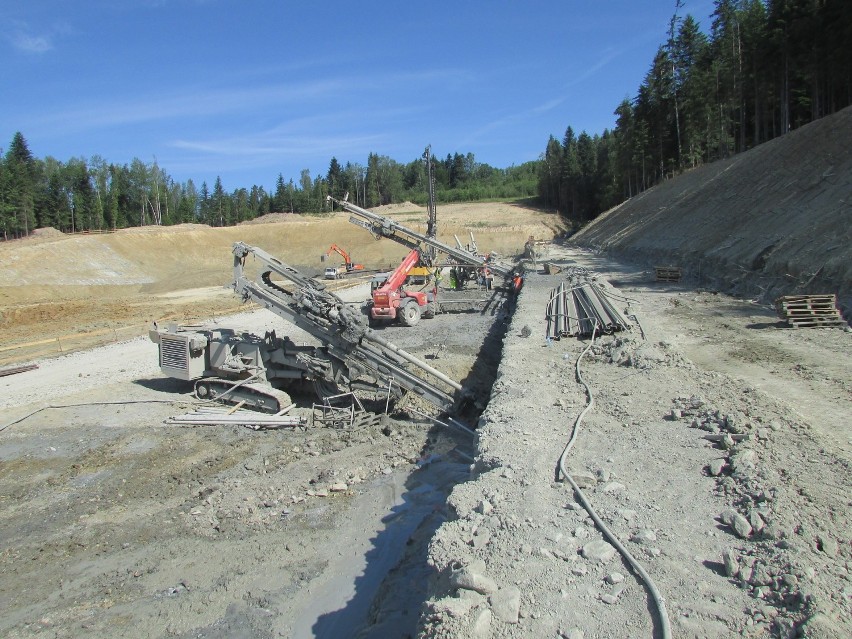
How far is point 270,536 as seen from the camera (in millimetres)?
7062

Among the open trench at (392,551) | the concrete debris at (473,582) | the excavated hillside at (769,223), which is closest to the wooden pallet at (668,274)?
the excavated hillside at (769,223)

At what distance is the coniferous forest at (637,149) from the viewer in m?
38.3

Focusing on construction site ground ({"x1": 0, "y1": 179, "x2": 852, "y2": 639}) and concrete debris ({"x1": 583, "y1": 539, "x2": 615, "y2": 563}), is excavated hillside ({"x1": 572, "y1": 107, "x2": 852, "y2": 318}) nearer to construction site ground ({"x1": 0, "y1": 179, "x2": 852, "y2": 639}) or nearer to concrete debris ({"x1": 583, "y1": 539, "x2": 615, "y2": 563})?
construction site ground ({"x1": 0, "y1": 179, "x2": 852, "y2": 639})

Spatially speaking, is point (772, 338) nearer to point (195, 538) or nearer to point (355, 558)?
point (355, 558)

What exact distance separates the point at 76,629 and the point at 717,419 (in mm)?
7507

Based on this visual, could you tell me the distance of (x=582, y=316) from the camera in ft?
45.5

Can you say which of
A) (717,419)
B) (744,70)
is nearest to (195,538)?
(717,419)

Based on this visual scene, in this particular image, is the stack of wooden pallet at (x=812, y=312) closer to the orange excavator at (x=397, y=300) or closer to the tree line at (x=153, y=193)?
the orange excavator at (x=397, y=300)

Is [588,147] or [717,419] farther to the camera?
[588,147]

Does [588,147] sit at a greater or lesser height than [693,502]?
greater

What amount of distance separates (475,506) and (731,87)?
185ft

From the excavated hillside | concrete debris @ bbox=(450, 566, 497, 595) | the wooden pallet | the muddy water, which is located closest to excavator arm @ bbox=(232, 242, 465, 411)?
the muddy water

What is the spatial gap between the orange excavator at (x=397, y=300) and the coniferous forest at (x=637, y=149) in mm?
29459

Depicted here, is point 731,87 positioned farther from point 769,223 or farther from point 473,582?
point 473,582
